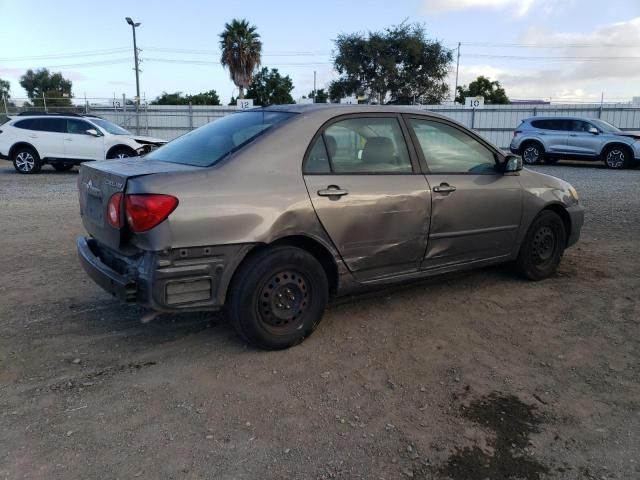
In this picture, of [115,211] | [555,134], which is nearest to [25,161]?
[115,211]

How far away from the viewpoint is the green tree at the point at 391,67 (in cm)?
4053

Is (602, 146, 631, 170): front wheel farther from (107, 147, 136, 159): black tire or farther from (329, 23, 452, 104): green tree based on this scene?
(329, 23, 452, 104): green tree

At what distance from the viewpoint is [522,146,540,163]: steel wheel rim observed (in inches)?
741

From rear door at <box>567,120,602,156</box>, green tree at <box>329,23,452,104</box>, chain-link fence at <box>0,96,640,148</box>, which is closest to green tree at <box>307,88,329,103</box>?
green tree at <box>329,23,452,104</box>

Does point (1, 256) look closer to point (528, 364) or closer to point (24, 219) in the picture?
point (24, 219)

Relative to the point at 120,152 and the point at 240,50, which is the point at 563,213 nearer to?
the point at 120,152

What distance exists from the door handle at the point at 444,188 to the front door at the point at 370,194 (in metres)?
0.10

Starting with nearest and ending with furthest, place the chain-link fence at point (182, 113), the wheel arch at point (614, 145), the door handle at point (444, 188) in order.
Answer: the door handle at point (444, 188) → the wheel arch at point (614, 145) → the chain-link fence at point (182, 113)

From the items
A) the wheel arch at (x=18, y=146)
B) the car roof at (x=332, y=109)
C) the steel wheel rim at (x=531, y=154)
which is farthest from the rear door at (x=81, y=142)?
the steel wheel rim at (x=531, y=154)

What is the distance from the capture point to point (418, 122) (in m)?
4.40

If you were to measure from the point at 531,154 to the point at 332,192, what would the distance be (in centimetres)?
1703

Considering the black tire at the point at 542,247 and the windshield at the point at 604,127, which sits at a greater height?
the windshield at the point at 604,127

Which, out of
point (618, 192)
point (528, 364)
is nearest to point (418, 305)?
point (528, 364)

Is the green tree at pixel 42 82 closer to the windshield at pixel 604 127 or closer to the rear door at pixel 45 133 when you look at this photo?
the rear door at pixel 45 133
